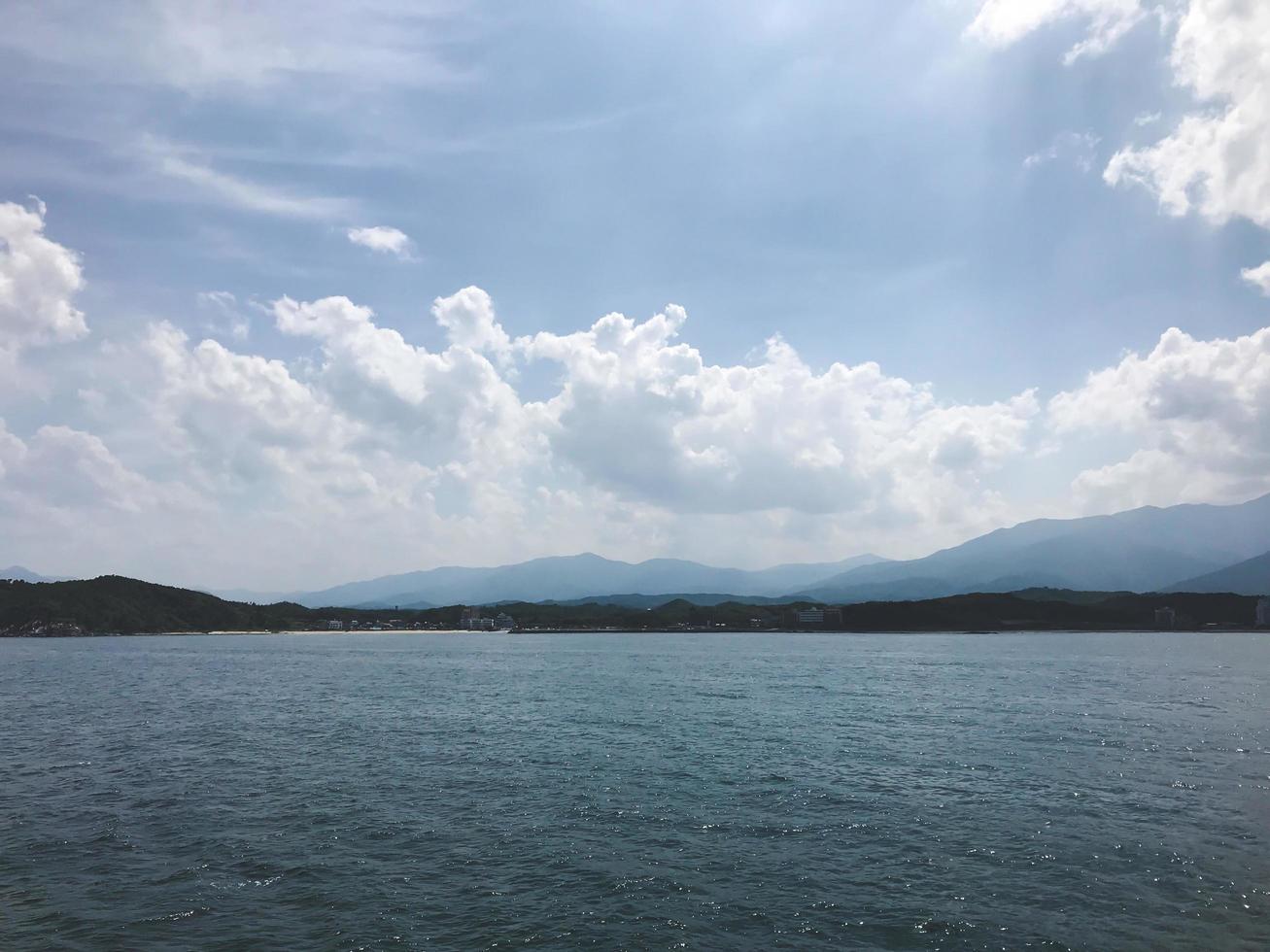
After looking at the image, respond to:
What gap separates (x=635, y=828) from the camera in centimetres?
3544

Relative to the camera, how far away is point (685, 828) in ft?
116

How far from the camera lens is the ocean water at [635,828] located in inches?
973

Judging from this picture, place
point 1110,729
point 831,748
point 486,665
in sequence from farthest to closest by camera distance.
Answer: point 486,665
point 1110,729
point 831,748

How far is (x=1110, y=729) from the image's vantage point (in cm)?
6512

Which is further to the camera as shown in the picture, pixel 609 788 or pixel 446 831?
pixel 609 788

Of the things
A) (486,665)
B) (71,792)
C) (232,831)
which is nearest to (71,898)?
(232,831)

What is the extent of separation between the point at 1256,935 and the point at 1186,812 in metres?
17.2

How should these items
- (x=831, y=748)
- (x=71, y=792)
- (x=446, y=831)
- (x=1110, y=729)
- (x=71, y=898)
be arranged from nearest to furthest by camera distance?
(x=71, y=898)
(x=446, y=831)
(x=71, y=792)
(x=831, y=748)
(x=1110, y=729)

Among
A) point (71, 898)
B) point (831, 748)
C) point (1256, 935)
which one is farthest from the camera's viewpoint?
point (831, 748)

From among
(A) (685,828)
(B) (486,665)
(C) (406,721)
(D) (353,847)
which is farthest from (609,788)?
(B) (486,665)

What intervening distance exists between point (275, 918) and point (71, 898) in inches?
352

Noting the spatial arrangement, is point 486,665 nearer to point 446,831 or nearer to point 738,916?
point 446,831

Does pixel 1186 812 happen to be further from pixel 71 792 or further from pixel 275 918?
pixel 71 792

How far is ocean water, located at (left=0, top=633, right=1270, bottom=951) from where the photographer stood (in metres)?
24.7
